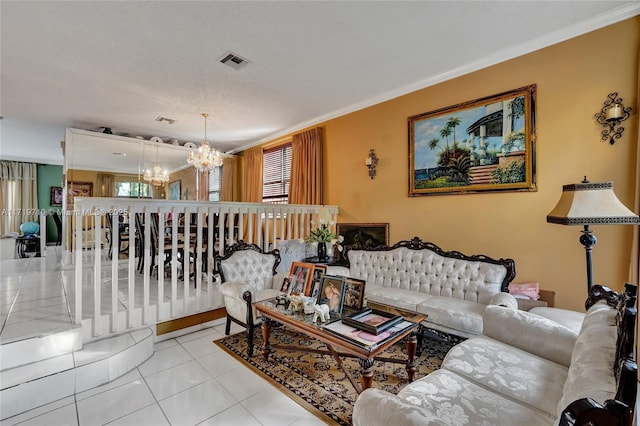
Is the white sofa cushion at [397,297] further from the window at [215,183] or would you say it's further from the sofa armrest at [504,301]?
the window at [215,183]

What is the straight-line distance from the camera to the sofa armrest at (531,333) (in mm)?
1632

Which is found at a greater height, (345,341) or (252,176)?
(252,176)

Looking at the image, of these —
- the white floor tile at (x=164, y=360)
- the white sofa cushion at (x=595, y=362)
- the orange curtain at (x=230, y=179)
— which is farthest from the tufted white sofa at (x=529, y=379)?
the orange curtain at (x=230, y=179)

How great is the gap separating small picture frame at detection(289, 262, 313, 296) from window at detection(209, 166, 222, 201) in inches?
220

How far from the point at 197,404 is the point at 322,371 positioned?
0.99 meters

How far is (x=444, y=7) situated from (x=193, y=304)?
12.6 ft

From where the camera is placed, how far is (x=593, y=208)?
1.98 meters

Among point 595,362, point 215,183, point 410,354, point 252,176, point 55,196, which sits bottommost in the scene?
point 410,354

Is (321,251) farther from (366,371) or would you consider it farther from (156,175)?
(156,175)

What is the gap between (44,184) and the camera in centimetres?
888

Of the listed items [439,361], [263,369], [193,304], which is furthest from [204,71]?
[439,361]

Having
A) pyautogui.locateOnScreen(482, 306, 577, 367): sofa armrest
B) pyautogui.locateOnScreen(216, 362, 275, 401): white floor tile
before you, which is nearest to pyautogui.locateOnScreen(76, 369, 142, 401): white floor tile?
pyautogui.locateOnScreen(216, 362, 275, 401): white floor tile

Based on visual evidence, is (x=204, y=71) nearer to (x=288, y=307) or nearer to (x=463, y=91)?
(x=288, y=307)

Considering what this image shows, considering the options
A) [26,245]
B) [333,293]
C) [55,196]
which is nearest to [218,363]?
[333,293]
